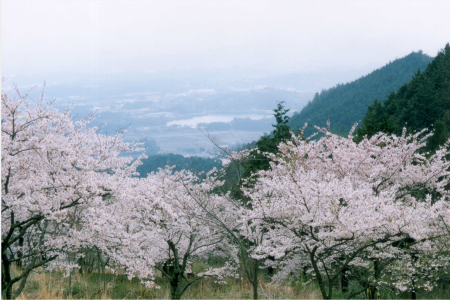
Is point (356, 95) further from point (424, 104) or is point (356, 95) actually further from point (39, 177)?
point (39, 177)

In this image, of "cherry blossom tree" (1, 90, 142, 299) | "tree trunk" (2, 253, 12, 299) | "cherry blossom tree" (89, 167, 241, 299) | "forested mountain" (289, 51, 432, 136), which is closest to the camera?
"cherry blossom tree" (1, 90, 142, 299)

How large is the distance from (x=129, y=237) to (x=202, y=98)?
30345 mm

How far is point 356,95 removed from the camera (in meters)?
81.2

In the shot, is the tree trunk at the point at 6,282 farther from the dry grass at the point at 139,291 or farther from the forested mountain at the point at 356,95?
the forested mountain at the point at 356,95

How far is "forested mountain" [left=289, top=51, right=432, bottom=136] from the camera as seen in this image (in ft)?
242

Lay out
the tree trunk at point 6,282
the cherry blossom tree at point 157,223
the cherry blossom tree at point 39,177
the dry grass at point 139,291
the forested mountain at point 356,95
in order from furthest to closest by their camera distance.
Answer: the forested mountain at point 356,95, the dry grass at point 139,291, the cherry blossom tree at point 157,223, the tree trunk at point 6,282, the cherry blossom tree at point 39,177

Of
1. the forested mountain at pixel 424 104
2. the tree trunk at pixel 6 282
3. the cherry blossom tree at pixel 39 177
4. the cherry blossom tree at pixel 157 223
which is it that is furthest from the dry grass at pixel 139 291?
the forested mountain at pixel 424 104

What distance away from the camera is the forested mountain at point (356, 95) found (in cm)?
7366

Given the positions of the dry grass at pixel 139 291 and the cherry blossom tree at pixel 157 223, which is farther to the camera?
the dry grass at pixel 139 291

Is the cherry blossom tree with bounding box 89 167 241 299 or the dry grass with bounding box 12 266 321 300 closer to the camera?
the cherry blossom tree with bounding box 89 167 241 299

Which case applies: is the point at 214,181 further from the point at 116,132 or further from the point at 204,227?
the point at 116,132

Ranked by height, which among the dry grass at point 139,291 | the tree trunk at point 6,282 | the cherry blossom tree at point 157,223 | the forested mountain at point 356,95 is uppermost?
the forested mountain at point 356,95

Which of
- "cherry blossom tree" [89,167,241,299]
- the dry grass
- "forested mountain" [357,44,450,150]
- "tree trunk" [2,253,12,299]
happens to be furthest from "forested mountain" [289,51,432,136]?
"tree trunk" [2,253,12,299]

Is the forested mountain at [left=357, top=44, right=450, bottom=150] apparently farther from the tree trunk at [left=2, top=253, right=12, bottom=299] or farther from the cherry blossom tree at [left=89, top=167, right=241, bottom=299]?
the tree trunk at [left=2, top=253, right=12, bottom=299]
